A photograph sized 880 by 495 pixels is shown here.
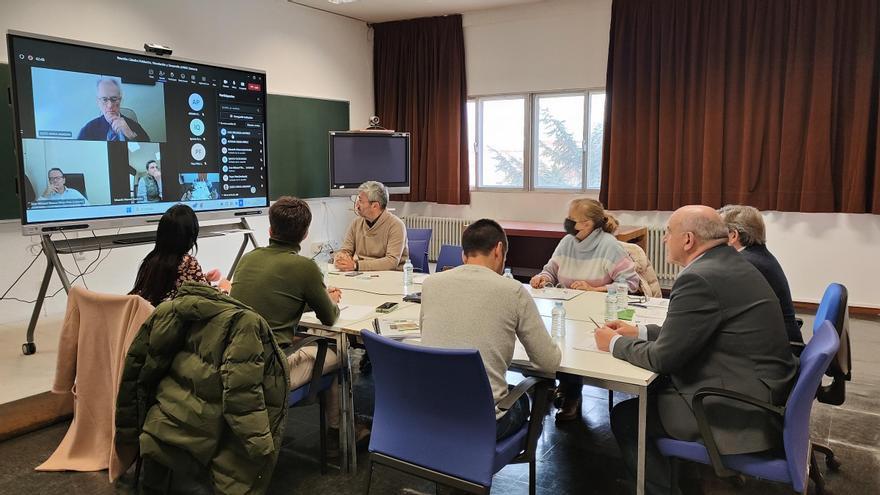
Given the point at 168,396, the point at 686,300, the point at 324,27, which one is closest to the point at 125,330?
the point at 168,396

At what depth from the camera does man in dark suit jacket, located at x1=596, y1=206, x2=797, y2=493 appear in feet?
6.51

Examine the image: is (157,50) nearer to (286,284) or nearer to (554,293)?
(286,284)

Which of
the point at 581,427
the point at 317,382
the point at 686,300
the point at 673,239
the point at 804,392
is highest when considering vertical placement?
the point at 673,239

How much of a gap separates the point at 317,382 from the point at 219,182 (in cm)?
281

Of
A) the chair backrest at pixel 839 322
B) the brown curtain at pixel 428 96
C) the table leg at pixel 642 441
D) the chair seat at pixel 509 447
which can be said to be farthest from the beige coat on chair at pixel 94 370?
the brown curtain at pixel 428 96

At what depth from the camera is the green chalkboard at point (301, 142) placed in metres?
6.55

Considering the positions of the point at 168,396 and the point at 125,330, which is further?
the point at 125,330

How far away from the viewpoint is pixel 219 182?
498cm

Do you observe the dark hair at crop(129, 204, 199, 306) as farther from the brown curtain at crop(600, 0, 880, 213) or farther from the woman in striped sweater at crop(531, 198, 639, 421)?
the brown curtain at crop(600, 0, 880, 213)

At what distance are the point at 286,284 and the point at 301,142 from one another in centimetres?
453

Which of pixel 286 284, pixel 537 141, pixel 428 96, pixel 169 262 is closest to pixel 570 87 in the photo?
pixel 537 141

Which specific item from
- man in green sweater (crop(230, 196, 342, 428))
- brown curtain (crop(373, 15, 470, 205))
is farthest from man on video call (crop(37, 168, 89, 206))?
brown curtain (crop(373, 15, 470, 205))

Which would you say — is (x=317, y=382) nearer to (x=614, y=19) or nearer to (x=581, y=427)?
(x=581, y=427)

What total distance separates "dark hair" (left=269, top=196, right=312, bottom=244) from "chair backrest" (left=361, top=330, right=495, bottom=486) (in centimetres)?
85
